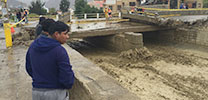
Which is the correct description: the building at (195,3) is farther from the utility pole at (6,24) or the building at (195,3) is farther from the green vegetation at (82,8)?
the utility pole at (6,24)

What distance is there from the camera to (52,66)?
89.0 inches

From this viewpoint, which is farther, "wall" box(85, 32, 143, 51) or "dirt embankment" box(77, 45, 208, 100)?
"wall" box(85, 32, 143, 51)

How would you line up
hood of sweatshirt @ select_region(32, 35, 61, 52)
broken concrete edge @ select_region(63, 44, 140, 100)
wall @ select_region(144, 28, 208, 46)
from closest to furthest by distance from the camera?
1. hood of sweatshirt @ select_region(32, 35, 61, 52)
2. broken concrete edge @ select_region(63, 44, 140, 100)
3. wall @ select_region(144, 28, 208, 46)

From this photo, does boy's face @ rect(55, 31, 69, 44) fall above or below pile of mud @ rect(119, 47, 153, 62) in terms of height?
above

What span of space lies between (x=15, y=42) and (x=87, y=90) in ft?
22.6

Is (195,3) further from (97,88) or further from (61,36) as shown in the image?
(61,36)

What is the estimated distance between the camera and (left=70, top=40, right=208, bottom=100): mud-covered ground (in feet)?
24.0

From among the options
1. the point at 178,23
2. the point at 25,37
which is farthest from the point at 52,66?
the point at 178,23

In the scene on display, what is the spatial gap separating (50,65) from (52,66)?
0.09 feet

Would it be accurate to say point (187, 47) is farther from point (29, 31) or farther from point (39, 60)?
point (39, 60)

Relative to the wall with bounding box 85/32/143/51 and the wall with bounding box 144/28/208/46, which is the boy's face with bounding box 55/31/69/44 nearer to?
the wall with bounding box 85/32/143/51

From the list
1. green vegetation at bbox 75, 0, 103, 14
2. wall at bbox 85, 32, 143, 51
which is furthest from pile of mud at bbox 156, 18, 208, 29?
green vegetation at bbox 75, 0, 103, 14

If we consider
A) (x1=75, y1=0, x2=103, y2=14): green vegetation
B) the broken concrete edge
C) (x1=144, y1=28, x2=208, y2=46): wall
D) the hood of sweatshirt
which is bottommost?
the broken concrete edge

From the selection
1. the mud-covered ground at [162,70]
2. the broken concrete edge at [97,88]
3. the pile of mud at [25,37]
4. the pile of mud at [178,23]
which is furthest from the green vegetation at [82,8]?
the broken concrete edge at [97,88]
